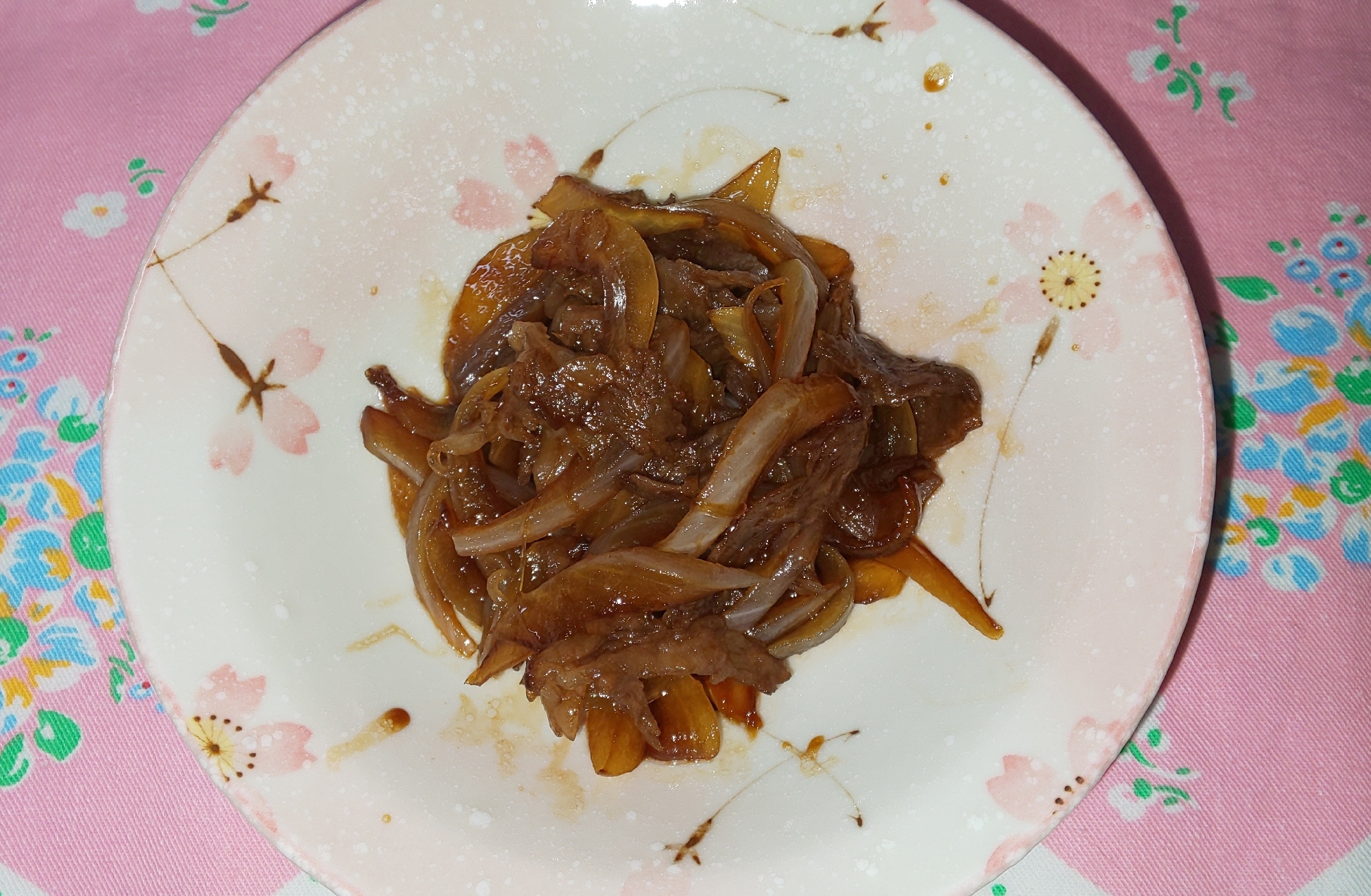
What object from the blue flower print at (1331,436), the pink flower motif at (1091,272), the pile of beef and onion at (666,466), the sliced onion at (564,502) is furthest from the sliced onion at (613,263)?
the blue flower print at (1331,436)

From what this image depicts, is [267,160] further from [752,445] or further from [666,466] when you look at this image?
[752,445]

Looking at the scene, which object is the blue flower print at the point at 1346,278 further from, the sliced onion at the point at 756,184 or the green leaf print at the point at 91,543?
the green leaf print at the point at 91,543

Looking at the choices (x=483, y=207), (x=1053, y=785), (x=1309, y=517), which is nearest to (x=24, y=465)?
(x=483, y=207)

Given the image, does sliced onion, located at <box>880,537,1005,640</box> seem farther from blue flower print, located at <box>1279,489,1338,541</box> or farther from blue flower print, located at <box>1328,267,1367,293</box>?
blue flower print, located at <box>1328,267,1367,293</box>

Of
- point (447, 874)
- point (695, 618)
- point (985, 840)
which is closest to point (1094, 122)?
point (695, 618)

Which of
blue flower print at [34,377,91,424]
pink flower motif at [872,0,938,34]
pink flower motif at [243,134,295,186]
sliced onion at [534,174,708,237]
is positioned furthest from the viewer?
blue flower print at [34,377,91,424]

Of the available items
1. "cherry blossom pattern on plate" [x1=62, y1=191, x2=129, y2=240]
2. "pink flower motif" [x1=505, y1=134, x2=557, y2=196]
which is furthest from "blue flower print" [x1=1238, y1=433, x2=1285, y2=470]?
"cherry blossom pattern on plate" [x1=62, y1=191, x2=129, y2=240]

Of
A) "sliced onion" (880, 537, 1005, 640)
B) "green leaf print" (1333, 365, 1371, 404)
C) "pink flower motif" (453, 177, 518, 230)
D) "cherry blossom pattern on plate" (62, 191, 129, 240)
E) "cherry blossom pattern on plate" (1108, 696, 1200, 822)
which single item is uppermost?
"cherry blossom pattern on plate" (62, 191, 129, 240)
